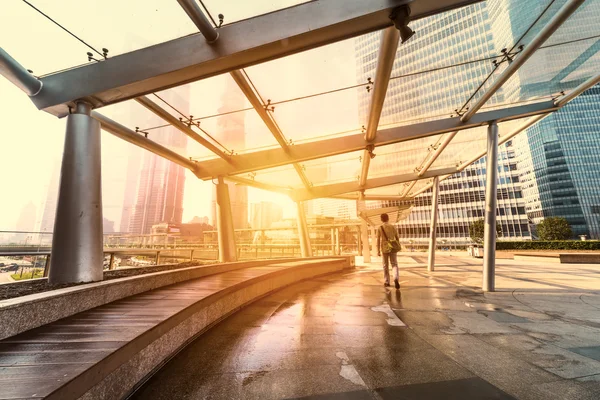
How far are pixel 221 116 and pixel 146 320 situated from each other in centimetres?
551

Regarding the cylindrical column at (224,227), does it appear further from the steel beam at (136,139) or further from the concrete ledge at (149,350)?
the concrete ledge at (149,350)

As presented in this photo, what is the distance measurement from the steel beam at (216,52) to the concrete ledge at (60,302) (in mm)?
3443

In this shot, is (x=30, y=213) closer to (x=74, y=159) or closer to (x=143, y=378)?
(x=74, y=159)

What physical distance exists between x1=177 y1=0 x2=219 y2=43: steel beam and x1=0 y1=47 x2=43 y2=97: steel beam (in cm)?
286

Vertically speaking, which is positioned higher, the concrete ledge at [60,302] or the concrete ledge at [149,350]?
the concrete ledge at [60,302]

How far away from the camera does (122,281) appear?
3697mm

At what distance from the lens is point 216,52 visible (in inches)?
165

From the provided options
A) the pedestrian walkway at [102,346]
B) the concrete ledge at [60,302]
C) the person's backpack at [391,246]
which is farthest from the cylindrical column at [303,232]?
the pedestrian walkway at [102,346]

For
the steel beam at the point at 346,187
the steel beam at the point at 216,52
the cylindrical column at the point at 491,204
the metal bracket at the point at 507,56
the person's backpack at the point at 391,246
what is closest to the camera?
the steel beam at the point at 216,52

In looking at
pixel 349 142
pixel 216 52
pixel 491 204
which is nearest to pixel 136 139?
pixel 216 52

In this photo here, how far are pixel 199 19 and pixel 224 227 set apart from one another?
7.72 metres

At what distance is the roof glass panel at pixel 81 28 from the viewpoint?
12.9 feet

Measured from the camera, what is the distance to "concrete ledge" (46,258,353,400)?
1550 mm

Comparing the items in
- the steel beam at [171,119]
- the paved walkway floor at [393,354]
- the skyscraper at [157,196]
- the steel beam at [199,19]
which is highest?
the skyscraper at [157,196]
